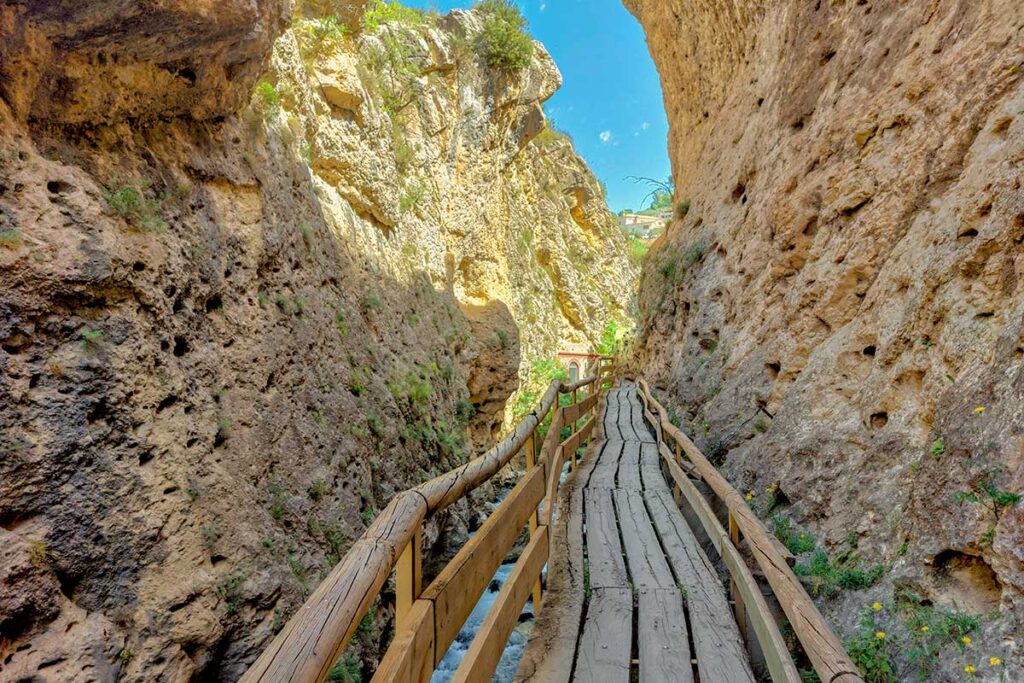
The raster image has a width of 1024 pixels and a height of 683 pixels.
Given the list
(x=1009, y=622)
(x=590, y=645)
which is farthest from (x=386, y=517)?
(x=1009, y=622)

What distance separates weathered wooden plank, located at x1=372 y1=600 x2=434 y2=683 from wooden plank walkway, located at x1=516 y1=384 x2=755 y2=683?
3.71 ft

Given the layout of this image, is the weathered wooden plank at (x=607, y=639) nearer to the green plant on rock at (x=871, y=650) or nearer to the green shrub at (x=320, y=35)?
the green plant on rock at (x=871, y=650)

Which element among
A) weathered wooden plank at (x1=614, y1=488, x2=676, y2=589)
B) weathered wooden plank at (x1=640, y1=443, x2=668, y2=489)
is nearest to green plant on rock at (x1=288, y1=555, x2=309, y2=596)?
weathered wooden plank at (x1=614, y1=488, x2=676, y2=589)

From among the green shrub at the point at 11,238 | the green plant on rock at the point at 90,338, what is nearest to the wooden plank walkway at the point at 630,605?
the green plant on rock at the point at 90,338

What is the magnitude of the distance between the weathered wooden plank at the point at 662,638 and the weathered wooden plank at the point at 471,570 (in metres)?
0.94

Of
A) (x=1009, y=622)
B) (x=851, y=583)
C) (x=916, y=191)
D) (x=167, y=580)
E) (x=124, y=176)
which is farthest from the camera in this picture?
(x=916, y=191)

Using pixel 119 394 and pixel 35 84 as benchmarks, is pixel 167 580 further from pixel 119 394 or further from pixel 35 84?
pixel 35 84

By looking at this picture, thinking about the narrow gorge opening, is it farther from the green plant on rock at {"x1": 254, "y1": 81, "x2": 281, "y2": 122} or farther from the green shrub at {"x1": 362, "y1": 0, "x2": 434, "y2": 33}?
the green shrub at {"x1": 362, "y1": 0, "x2": 434, "y2": 33}

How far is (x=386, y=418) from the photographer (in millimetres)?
7598

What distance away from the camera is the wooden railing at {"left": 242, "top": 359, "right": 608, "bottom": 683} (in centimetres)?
114

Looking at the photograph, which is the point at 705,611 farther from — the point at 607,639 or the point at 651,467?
the point at 651,467

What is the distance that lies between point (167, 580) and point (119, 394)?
4.64 ft

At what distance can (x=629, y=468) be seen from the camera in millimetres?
7250

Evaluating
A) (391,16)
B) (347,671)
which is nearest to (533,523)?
(347,671)
